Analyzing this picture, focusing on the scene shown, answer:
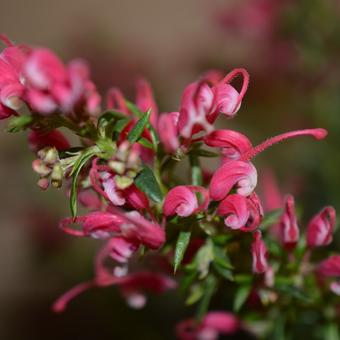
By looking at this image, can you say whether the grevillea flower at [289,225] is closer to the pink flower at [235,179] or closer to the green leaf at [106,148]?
the pink flower at [235,179]

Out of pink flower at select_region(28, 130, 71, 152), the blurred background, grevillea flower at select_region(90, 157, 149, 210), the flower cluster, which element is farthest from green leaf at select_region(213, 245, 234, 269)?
the blurred background

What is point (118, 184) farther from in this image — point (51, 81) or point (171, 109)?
point (171, 109)

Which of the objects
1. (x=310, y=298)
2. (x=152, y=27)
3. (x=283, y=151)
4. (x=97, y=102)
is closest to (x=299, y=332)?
(x=310, y=298)

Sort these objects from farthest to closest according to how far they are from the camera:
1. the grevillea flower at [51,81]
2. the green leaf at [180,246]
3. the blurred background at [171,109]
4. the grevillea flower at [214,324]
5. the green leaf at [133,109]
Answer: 1. the blurred background at [171,109]
2. the grevillea flower at [214,324]
3. the green leaf at [133,109]
4. the green leaf at [180,246]
5. the grevillea flower at [51,81]

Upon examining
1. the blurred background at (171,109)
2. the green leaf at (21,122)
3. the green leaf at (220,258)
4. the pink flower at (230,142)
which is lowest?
the blurred background at (171,109)

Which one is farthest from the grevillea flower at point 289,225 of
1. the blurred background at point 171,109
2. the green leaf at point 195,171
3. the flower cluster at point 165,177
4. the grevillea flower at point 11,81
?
the blurred background at point 171,109

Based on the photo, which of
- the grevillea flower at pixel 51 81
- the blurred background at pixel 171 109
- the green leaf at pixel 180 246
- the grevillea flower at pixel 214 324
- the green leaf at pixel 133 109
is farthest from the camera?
the blurred background at pixel 171 109

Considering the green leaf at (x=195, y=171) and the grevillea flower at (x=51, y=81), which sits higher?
the grevillea flower at (x=51, y=81)

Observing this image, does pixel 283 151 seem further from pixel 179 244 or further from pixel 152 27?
pixel 152 27
